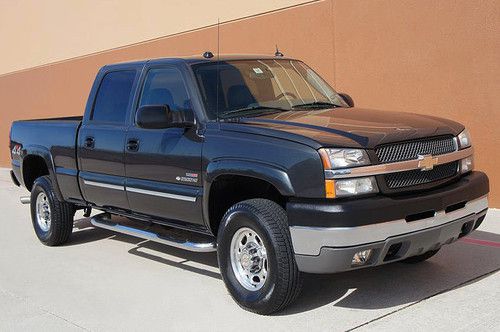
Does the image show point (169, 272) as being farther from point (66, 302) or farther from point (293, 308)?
point (293, 308)

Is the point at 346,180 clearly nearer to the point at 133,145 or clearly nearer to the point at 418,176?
the point at 418,176

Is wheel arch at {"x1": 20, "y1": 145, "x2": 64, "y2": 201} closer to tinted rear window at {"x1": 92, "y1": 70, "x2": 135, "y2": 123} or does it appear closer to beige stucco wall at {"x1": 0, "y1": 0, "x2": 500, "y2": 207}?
tinted rear window at {"x1": 92, "y1": 70, "x2": 135, "y2": 123}

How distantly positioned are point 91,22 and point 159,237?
11957mm

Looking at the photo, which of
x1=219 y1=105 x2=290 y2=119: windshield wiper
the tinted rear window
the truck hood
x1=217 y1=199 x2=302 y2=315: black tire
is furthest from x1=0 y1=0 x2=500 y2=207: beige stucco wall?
x1=217 y1=199 x2=302 y2=315: black tire

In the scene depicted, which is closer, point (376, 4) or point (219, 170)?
point (219, 170)

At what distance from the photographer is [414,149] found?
4844 mm

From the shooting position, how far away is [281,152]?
469 cm

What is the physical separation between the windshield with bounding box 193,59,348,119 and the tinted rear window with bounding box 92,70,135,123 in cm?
102

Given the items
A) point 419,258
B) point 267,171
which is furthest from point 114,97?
point 419,258

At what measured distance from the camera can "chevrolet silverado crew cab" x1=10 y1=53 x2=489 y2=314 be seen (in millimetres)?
4504

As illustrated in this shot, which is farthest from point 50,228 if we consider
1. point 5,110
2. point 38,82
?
point 5,110

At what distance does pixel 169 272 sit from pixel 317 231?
7.67 feet

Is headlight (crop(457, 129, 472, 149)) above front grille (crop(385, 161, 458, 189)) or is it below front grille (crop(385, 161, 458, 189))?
above

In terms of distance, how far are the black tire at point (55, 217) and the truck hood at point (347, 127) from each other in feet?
10.3
